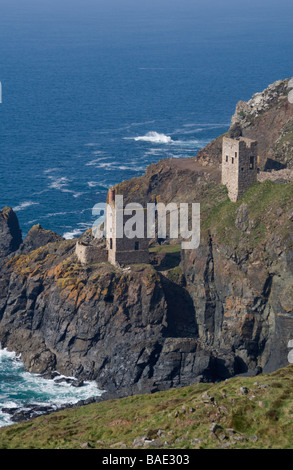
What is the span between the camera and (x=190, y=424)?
8212cm

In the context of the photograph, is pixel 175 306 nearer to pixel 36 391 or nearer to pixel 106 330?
pixel 106 330

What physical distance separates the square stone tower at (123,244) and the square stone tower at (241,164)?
12898 millimetres

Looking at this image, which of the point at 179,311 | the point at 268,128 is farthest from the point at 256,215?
the point at 268,128

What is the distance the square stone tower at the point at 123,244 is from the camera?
12756 centimetres

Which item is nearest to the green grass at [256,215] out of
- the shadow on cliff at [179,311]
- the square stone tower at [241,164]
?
the square stone tower at [241,164]

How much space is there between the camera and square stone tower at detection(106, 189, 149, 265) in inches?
5022

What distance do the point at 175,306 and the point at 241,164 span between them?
20366 mm

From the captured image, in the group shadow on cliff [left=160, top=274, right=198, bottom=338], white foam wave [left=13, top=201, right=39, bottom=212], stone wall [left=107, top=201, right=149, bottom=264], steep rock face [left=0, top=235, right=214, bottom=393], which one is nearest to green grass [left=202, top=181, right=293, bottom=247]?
stone wall [left=107, top=201, right=149, bottom=264]

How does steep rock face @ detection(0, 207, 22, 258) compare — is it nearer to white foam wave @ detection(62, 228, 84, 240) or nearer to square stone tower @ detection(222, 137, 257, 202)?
white foam wave @ detection(62, 228, 84, 240)

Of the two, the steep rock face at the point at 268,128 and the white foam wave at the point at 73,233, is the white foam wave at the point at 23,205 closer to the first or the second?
the white foam wave at the point at 73,233

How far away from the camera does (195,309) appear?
12862 centimetres

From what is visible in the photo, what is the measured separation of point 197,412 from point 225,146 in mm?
56769

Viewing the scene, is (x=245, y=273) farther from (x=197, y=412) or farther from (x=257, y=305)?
(x=197, y=412)
